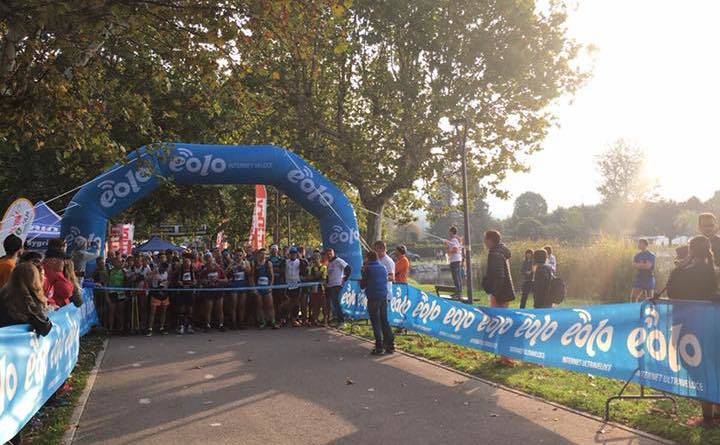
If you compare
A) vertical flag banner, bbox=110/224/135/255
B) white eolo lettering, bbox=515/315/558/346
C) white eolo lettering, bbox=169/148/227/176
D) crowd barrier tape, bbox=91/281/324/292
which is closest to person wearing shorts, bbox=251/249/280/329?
crowd barrier tape, bbox=91/281/324/292

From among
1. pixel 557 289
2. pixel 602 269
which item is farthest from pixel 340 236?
pixel 602 269

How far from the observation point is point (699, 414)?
22.1 ft

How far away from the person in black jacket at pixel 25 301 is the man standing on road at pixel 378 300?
5.80 meters

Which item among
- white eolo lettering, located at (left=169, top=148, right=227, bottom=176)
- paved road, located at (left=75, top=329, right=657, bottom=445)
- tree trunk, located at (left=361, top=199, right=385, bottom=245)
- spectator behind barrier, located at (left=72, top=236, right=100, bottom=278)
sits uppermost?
white eolo lettering, located at (left=169, top=148, right=227, bottom=176)

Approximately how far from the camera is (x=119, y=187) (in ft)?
49.7

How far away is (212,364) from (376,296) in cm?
304

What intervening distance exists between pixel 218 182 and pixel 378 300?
6.79 metres

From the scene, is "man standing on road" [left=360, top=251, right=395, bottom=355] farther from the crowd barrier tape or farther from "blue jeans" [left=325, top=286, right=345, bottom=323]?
the crowd barrier tape

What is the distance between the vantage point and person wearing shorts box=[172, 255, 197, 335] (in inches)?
600

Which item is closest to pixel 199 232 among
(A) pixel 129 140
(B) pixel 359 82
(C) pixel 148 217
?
(C) pixel 148 217

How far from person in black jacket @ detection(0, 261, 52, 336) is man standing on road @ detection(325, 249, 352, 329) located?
893cm

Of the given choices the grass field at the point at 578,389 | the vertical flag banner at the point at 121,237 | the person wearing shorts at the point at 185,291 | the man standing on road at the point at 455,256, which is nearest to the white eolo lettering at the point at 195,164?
the person wearing shorts at the point at 185,291

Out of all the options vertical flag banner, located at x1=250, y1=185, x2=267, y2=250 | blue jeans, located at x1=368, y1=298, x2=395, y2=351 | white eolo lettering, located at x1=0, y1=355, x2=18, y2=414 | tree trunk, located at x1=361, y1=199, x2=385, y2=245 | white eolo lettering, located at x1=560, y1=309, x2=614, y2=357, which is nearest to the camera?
white eolo lettering, located at x1=0, y1=355, x2=18, y2=414

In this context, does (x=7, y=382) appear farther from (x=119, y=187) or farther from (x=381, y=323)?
(x=119, y=187)
